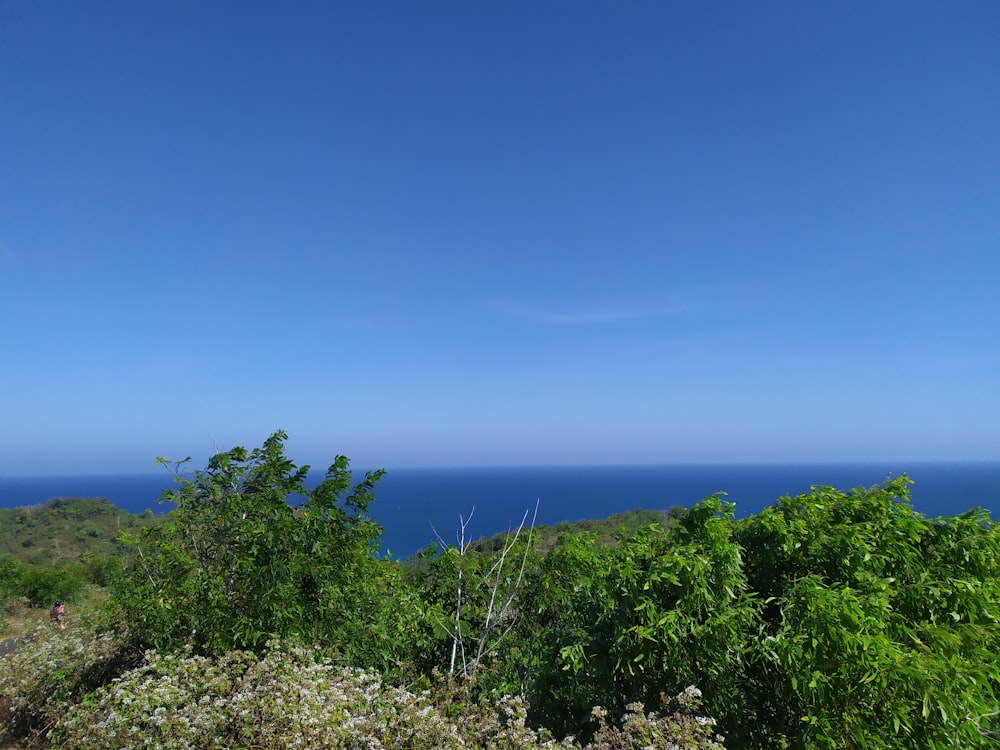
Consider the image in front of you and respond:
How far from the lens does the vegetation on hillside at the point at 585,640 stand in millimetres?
3848

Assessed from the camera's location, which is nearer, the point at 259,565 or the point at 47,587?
the point at 259,565

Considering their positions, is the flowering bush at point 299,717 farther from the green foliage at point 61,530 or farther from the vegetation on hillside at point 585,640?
the green foliage at point 61,530

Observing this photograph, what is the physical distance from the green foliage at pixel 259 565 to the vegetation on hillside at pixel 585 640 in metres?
0.03

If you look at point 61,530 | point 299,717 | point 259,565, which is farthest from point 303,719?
point 61,530

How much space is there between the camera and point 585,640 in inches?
204

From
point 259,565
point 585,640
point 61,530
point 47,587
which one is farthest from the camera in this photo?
point 61,530

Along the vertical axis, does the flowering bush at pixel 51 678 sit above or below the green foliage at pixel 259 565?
below

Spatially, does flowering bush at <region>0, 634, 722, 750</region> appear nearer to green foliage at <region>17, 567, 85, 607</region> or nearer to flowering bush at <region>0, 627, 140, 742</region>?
flowering bush at <region>0, 627, 140, 742</region>

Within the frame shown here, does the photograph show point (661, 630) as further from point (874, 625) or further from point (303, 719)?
point (303, 719)

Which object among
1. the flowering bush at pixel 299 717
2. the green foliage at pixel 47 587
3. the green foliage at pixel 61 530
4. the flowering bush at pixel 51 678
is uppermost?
the flowering bush at pixel 299 717

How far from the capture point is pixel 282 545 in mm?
5930

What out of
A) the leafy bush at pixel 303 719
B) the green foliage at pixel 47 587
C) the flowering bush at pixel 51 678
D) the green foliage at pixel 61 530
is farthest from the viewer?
the green foliage at pixel 61 530

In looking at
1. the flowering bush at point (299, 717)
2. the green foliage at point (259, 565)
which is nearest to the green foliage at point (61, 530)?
the green foliage at point (259, 565)

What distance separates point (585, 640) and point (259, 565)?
3599 mm
